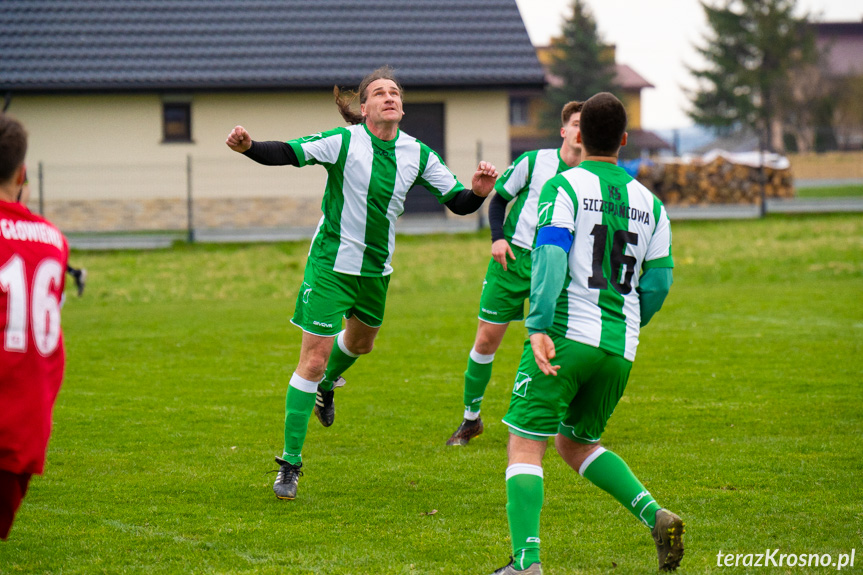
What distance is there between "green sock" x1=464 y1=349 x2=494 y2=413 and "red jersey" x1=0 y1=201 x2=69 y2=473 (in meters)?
3.53

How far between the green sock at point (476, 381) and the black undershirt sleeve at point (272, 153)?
6.81 ft

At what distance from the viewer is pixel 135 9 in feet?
85.2

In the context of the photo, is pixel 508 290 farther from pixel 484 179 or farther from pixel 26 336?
pixel 26 336

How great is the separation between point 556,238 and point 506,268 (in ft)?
8.69

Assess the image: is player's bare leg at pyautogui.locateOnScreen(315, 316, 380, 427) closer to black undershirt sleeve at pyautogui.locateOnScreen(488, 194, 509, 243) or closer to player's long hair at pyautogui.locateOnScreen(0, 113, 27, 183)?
black undershirt sleeve at pyautogui.locateOnScreen(488, 194, 509, 243)

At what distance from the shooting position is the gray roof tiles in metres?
24.1

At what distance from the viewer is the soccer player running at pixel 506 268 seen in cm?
644

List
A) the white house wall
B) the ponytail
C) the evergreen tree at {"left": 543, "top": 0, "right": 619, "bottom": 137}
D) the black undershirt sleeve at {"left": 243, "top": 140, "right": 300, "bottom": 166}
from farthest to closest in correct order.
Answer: the evergreen tree at {"left": 543, "top": 0, "right": 619, "bottom": 137} < the white house wall < the ponytail < the black undershirt sleeve at {"left": 243, "top": 140, "right": 300, "bottom": 166}

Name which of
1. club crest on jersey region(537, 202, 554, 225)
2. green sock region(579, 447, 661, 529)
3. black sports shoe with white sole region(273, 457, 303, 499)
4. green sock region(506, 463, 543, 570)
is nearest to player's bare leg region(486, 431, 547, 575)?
green sock region(506, 463, 543, 570)

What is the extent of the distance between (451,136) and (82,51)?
9.79m

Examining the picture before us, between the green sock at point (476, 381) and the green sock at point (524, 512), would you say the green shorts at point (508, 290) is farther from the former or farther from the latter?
the green sock at point (524, 512)

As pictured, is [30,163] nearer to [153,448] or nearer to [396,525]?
[153,448]

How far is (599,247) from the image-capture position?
12.6 ft

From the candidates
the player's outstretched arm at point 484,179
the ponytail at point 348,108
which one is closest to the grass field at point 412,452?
the player's outstretched arm at point 484,179
